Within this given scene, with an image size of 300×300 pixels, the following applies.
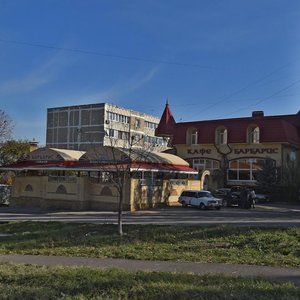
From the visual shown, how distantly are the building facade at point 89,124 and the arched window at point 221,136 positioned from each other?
49.5 meters

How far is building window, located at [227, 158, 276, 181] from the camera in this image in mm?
50422

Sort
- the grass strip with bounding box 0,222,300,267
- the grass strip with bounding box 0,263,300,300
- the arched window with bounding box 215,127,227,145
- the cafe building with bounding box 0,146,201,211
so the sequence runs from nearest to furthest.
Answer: the grass strip with bounding box 0,263,300,300 → the grass strip with bounding box 0,222,300,267 → the cafe building with bounding box 0,146,201,211 → the arched window with bounding box 215,127,227,145

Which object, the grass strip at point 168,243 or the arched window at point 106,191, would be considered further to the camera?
the arched window at point 106,191

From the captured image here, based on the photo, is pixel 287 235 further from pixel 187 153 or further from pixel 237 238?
pixel 187 153

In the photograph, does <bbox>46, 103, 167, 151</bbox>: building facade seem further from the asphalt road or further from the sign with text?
the asphalt road

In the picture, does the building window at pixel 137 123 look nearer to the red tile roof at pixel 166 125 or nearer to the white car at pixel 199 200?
the red tile roof at pixel 166 125

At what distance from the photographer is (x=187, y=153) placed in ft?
181

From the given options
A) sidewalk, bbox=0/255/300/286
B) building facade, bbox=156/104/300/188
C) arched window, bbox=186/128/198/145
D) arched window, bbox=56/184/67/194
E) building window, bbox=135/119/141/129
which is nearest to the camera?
sidewalk, bbox=0/255/300/286

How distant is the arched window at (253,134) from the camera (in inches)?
1983

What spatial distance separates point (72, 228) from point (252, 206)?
821 inches

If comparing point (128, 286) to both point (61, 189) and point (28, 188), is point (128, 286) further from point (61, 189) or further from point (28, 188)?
point (28, 188)

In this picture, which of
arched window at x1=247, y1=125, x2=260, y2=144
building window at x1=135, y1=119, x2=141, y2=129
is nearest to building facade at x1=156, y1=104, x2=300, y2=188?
arched window at x1=247, y1=125, x2=260, y2=144

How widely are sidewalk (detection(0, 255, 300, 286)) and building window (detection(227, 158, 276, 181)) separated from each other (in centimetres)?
3911

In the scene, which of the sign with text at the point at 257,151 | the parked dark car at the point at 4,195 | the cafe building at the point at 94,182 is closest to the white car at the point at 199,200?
the cafe building at the point at 94,182
